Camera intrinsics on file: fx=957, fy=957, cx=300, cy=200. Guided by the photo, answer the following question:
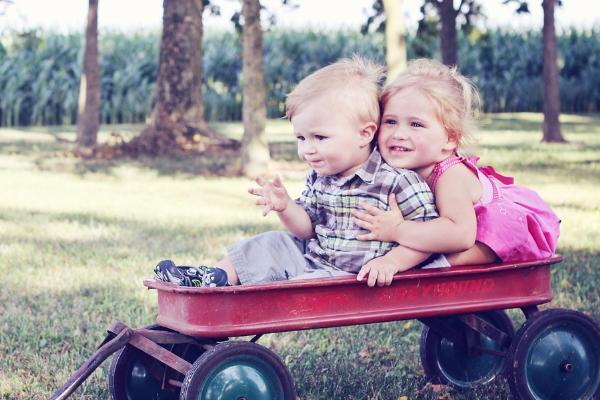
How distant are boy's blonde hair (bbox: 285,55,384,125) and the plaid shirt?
0.19m

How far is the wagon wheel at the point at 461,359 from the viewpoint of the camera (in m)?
4.18

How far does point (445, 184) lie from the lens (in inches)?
141

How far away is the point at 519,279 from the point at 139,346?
1.46 m

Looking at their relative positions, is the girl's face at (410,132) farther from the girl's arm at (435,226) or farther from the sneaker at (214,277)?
the sneaker at (214,277)

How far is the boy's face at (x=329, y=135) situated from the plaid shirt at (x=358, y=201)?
0.07 metres

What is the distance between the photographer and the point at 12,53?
23.8 metres

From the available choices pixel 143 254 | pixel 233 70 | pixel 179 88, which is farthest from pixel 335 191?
pixel 233 70

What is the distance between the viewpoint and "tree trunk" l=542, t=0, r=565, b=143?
50.1ft

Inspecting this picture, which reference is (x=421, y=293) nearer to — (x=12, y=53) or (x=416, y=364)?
(x=416, y=364)

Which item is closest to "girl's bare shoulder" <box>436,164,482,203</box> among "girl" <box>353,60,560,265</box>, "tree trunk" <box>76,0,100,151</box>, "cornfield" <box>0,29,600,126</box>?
"girl" <box>353,60,560,265</box>

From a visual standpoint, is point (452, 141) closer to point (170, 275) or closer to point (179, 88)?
point (170, 275)

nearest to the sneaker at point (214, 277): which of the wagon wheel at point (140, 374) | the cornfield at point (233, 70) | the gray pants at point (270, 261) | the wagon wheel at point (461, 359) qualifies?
the gray pants at point (270, 261)

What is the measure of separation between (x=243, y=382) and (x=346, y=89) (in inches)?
44.1

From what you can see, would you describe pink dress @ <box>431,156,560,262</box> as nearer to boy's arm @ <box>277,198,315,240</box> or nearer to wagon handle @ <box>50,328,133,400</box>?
boy's arm @ <box>277,198,315,240</box>
